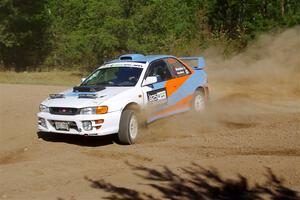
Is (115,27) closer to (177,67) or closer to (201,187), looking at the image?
(177,67)

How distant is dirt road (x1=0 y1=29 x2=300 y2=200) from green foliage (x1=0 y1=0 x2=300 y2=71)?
430 inches

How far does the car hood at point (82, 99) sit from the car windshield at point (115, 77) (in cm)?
39

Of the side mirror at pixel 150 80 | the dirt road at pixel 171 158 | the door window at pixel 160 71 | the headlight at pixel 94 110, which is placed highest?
the door window at pixel 160 71

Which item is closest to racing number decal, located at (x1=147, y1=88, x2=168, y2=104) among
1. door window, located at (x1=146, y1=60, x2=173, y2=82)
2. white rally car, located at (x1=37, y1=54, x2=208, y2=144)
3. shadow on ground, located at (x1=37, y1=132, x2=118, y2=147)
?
white rally car, located at (x1=37, y1=54, x2=208, y2=144)

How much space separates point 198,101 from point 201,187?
539cm

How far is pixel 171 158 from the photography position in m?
8.06

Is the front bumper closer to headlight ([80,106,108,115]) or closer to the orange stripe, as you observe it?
headlight ([80,106,108,115])

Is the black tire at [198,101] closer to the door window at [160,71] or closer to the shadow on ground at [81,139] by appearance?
the door window at [160,71]

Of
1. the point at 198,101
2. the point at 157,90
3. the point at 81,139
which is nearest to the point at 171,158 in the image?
the point at 157,90

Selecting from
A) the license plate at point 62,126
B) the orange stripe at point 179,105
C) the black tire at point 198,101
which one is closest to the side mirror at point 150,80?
the orange stripe at point 179,105

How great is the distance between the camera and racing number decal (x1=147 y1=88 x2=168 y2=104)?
9.88 m

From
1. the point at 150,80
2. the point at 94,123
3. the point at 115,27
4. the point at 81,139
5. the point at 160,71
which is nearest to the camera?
the point at 94,123

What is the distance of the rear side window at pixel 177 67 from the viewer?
1103 cm

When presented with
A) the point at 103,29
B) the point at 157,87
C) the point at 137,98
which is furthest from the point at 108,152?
the point at 103,29
